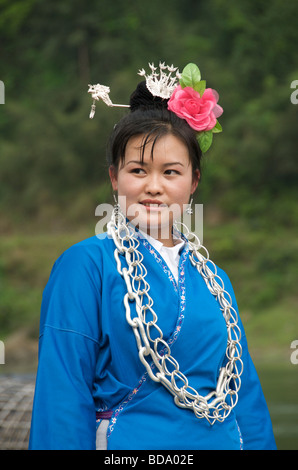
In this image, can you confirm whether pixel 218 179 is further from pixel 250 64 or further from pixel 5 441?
pixel 5 441

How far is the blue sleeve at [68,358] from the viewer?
43.3 inches

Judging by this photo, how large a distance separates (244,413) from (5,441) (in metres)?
1.01

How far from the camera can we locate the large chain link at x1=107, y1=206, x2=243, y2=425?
1168 millimetres

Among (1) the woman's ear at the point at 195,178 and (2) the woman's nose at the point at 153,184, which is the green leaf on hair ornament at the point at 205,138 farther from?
(2) the woman's nose at the point at 153,184

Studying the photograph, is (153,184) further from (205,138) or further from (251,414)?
(251,414)

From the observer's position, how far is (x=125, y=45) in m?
14.3

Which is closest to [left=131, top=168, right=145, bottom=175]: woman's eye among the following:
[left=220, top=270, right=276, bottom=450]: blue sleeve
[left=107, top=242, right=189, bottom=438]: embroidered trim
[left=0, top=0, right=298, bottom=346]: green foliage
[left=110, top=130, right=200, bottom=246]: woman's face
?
[left=110, top=130, right=200, bottom=246]: woman's face

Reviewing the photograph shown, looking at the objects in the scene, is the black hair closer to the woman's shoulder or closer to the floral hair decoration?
the floral hair decoration

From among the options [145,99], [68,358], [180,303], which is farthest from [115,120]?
[68,358]

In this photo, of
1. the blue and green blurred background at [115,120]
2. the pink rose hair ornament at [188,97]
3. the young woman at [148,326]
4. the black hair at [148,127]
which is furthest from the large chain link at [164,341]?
the blue and green blurred background at [115,120]

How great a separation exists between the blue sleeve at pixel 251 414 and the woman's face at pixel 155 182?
261mm

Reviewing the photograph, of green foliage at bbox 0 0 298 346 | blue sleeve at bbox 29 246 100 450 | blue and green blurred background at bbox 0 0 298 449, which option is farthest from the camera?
green foliage at bbox 0 0 298 346

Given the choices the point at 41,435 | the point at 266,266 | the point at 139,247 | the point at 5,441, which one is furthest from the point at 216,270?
the point at 266,266

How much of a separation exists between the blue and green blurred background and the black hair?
7411mm
